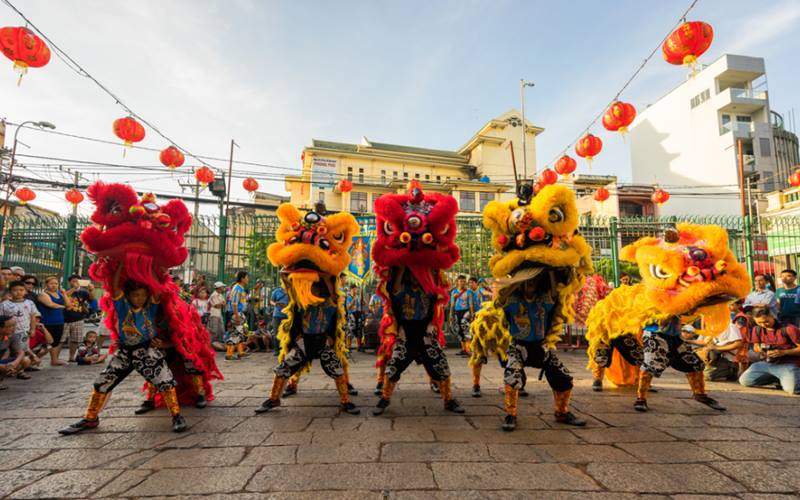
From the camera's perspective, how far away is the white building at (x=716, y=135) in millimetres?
25438

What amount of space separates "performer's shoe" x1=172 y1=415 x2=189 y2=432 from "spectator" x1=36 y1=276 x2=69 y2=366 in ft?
15.1

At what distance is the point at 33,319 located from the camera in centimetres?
557

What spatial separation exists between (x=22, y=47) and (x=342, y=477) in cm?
667

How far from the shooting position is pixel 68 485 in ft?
6.92

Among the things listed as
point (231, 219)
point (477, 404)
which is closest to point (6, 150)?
point (231, 219)

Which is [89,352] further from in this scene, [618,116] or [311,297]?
[618,116]

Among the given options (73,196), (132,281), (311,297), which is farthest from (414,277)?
(73,196)

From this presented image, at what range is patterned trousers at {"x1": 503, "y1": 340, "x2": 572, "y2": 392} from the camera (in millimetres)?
3207

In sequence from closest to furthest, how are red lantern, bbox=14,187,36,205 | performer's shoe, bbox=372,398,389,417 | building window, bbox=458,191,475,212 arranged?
1. performer's shoe, bbox=372,398,389,417
2. red lantern, bbox=14,187,36,205
3. building window, bbox=458,191,475,212

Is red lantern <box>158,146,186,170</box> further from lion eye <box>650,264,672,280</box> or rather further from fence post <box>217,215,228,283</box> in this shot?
lion eye <box>650,264,672,280</box>

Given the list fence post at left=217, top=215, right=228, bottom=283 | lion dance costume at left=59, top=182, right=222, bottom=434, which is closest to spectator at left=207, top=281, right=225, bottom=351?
fence post at left=217, top=215, right=228, bottom=283

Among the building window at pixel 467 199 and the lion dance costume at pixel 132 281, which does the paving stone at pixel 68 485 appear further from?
the building window at pixel 467 199

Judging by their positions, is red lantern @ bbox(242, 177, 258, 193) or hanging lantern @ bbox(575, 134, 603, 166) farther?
red lantern @ bbox(242, 177, 258, 193)

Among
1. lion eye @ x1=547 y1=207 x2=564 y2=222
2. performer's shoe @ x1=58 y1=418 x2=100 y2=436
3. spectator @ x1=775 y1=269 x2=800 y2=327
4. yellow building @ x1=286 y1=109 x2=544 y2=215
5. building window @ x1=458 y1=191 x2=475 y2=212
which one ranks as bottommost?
performer's shoe @ x1=58 y1=418 x2=100 y2=436
